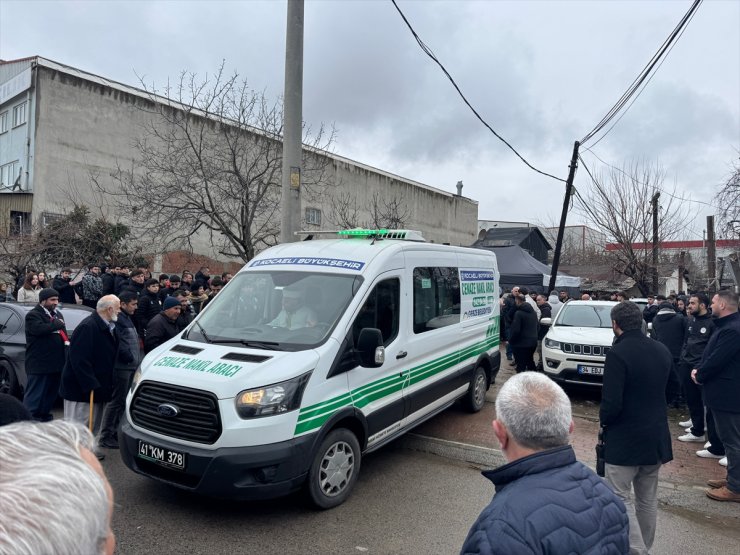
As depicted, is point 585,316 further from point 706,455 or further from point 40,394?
point 40,394

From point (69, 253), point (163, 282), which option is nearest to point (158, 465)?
point (163, 282)

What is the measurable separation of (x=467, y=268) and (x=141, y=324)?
523cm

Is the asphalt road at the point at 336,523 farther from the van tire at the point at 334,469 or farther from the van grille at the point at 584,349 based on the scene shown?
the van grille at the point at 584,349

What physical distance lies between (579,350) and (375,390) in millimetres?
4952

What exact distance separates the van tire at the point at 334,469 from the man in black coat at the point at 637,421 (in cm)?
208

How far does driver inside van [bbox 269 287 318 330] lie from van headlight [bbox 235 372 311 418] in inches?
29.9

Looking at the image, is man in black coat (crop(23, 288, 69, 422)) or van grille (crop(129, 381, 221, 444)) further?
man in black coat (crop(23, 288, 69, 422))

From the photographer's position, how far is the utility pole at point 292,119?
797 centimetres

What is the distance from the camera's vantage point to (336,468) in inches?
170

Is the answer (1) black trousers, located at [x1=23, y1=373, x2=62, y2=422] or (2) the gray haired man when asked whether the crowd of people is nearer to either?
(1) black trousers, located at [x1=23, y1=373, x2=62, y2=422]

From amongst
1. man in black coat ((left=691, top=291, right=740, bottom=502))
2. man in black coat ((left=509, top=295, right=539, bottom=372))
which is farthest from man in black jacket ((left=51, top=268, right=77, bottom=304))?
man in black coat ((left=691, top=291, right=740, bottom=502))

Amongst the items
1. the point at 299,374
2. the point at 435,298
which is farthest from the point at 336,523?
the point at 435,298

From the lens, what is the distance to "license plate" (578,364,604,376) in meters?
8.02

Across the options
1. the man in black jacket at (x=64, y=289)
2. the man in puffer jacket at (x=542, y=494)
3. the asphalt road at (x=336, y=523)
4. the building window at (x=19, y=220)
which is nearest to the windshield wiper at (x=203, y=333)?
the asphalt road at (x=336, y=523)
